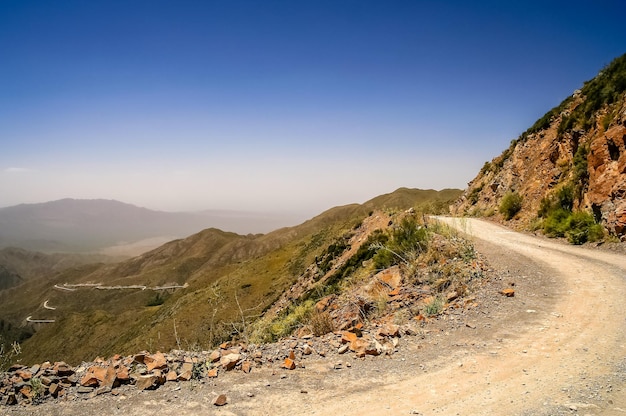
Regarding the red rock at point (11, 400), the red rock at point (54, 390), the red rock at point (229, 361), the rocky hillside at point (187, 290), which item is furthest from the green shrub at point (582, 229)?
the red rock at point (11, 400)

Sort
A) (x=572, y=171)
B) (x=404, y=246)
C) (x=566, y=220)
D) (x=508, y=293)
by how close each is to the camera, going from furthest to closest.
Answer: (x=572, y=171) → (x=566, y=220) → (x=404, y=246) → (x=508, y=293)

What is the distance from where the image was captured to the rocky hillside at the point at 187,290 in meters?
31.8

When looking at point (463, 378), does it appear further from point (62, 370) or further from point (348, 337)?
point (62, 370)

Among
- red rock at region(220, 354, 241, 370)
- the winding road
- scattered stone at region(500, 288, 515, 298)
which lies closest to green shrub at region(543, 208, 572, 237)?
the winding road

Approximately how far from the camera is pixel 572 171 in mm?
19547

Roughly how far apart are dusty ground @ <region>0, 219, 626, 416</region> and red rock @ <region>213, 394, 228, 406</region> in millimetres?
65

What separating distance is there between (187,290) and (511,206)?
225 ft

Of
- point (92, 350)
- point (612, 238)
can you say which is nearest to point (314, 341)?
point (612, 238)

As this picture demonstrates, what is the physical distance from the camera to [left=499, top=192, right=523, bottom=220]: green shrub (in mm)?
22469

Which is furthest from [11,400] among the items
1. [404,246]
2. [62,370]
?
[404,246]

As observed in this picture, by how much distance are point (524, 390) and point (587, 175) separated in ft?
55.1

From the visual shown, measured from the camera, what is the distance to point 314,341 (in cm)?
744

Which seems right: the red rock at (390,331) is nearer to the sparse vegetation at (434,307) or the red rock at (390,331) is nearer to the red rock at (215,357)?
the sparse vegetation at (434,307)

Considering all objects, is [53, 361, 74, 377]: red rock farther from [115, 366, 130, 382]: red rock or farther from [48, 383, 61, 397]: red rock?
[115, 366, 130, 382]: red rock
